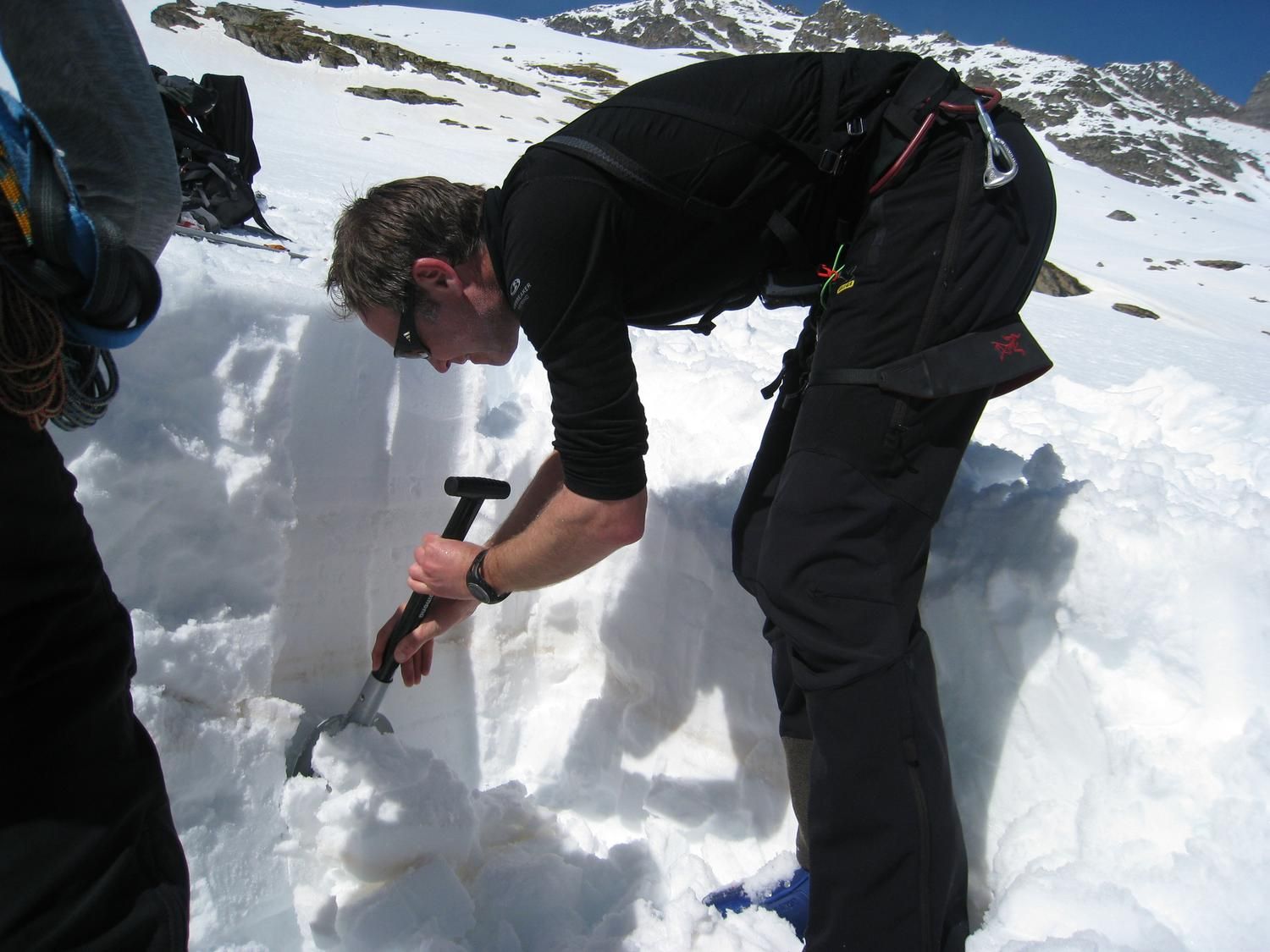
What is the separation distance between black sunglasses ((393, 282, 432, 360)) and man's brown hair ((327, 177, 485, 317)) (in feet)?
0.04

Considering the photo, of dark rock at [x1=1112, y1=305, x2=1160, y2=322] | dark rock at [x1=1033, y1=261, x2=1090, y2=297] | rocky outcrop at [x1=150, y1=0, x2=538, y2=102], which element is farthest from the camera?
rocky outcrop at [x1=150, y1=0, x2=538, y2=102]

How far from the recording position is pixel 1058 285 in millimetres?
12562

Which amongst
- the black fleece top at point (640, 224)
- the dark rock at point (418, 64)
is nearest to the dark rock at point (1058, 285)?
the black fleece top at point (640, 224)

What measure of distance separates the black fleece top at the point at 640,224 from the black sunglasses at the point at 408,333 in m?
0.19

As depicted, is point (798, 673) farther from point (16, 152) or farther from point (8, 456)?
point (16, 152)

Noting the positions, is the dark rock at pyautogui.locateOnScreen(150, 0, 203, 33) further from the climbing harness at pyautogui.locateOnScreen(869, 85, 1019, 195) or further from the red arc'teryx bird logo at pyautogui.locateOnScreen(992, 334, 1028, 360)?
the red arc'teryx bird logo at pyautogui.locateOnScreen(992, 334, 1028, 360)

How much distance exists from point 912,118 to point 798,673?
1.00m

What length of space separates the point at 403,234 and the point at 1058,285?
1348cm

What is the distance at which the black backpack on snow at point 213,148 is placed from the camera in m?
4.39

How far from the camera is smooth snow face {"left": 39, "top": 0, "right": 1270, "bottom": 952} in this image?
4.71 feet

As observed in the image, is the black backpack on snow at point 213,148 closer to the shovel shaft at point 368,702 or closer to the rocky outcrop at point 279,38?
the shovel shaft at point 368,702

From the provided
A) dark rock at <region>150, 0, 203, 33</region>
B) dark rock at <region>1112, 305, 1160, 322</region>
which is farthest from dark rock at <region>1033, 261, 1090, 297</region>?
dark rock at <region>150, 0, 203, 33</region>

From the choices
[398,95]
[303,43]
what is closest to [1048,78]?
[303,43]

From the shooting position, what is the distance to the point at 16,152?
2.42ft
